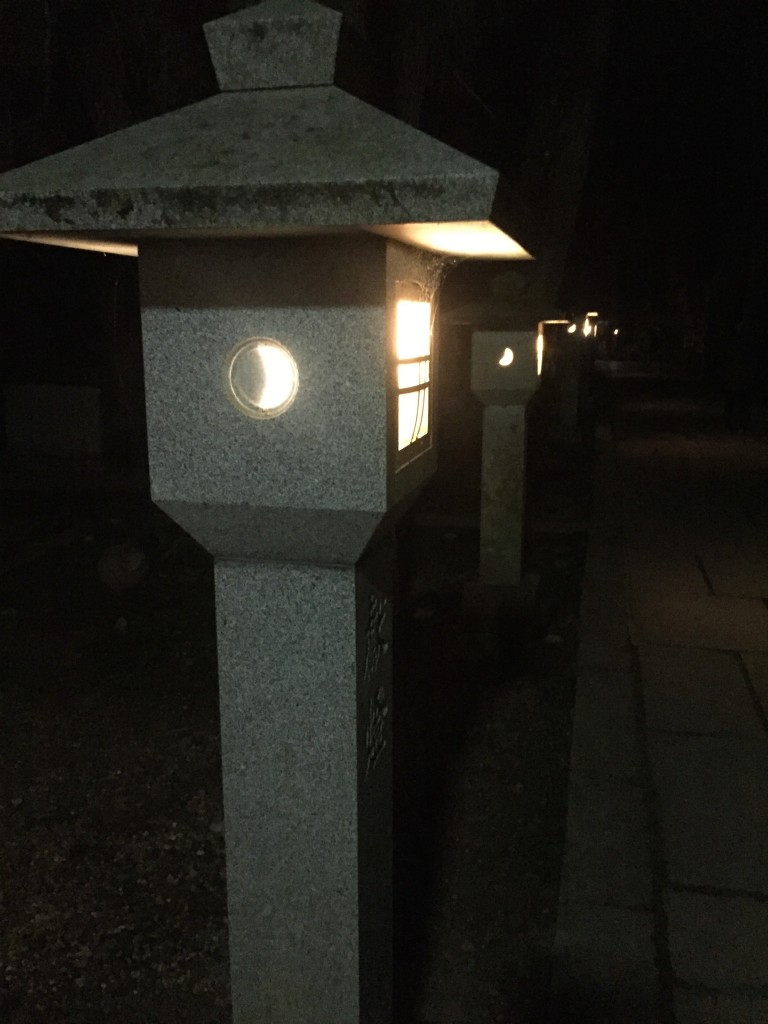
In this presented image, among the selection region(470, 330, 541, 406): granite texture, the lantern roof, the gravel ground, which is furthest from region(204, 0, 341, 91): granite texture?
region(470, 330, 541, 406): granite texture

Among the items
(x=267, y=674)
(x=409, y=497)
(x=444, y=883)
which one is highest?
(x=409, y=497)

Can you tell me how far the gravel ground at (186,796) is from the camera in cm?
295

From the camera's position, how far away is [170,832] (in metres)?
3.73

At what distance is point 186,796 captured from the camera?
4.02 m

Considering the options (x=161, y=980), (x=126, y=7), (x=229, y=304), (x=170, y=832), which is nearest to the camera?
(x=229, y=304)

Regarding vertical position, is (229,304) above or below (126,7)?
below

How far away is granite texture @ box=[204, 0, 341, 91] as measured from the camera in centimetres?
179

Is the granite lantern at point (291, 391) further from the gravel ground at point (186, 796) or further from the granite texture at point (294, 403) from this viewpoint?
the gravel ground at point (186, 796)

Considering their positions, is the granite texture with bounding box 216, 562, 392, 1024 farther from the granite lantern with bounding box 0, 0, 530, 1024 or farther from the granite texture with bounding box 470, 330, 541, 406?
the granite texture with bounding box 470, 330, 541, 406

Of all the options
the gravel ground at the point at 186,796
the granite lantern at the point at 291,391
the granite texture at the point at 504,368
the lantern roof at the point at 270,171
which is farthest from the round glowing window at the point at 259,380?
the granite texture at the point at 504,368

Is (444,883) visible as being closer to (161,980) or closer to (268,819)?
(161,980)

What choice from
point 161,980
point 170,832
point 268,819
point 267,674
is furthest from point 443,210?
point 170,832

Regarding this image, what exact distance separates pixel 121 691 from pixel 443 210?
426 centimetres

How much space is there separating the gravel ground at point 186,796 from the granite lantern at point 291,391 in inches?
31.7
